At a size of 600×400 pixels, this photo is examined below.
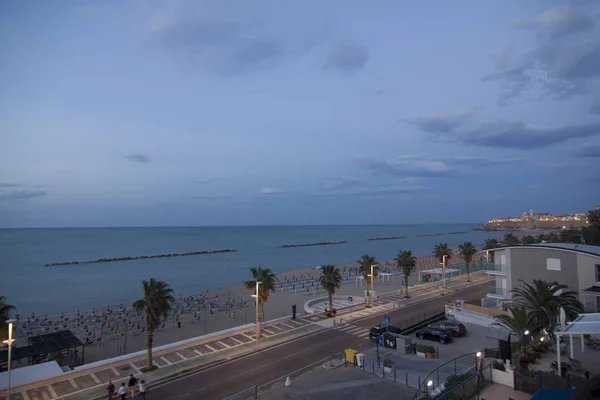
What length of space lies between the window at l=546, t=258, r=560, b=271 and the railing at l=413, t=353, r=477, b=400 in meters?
12.1

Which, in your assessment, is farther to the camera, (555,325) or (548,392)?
(555,325)

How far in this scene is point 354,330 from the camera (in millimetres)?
29656

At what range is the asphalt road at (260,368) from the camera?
19.1 meters

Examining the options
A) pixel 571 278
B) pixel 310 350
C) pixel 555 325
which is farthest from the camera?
pixel 571 278

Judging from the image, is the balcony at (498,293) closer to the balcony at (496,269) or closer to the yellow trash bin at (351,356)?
the balcony at (496,269)

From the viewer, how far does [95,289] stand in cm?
7238

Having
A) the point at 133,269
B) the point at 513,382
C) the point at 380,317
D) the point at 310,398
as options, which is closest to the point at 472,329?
the point at 380,317

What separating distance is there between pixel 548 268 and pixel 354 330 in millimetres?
16557

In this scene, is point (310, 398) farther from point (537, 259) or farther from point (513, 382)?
point (537, 259)

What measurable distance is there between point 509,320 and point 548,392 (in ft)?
30.2

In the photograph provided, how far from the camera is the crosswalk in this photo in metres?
28.3

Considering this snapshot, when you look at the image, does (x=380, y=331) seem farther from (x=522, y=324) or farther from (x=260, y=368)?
(x=522, y=324)

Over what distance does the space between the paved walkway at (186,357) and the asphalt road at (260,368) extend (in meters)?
1.20

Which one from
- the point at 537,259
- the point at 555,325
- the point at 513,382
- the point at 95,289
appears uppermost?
the point at 537,259
